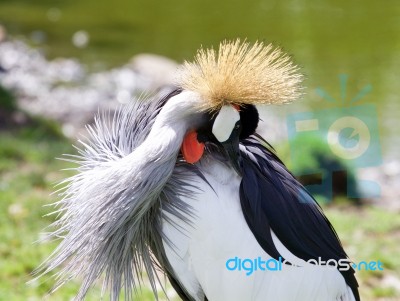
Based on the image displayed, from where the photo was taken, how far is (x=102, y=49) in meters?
6.73

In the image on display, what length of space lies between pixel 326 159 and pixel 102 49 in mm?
3688

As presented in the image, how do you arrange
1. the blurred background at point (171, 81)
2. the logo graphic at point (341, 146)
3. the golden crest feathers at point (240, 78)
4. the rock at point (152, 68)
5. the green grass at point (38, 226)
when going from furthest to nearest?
1. the rock at point (152, 68)
2. the blurred background at point (171, 81)
3. the green grass at point (38, 226)
4. the logo graphic at point (341, 146)
5. the golden crest feathers at point (240, 78)

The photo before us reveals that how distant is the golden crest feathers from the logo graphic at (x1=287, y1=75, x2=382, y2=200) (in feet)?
1.55

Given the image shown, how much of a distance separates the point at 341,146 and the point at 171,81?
0.74 meters

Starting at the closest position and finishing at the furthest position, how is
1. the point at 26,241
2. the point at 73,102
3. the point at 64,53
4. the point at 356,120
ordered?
the point at 356,120
the point at 26,241
the point at 73,102
the point at 64,53

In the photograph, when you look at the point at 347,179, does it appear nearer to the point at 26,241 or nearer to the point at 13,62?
the point at 26,241

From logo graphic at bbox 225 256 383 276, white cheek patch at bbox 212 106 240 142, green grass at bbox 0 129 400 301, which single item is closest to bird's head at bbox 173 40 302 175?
white cheek patch at bbox 212 106 240 142

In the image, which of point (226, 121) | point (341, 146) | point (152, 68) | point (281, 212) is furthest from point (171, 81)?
point (152, 68)

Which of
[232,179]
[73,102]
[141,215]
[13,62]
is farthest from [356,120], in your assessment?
[13,62]

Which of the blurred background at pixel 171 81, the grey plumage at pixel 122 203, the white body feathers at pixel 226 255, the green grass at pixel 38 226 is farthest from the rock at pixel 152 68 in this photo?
the white body feathers at pixel 226 255

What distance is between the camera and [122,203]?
1680 mm

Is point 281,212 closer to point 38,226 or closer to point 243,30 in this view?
point 38,226

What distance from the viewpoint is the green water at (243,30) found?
6039 mm

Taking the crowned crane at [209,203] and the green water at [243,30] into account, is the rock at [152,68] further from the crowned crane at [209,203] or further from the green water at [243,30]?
the crowned crane at [209,203]
